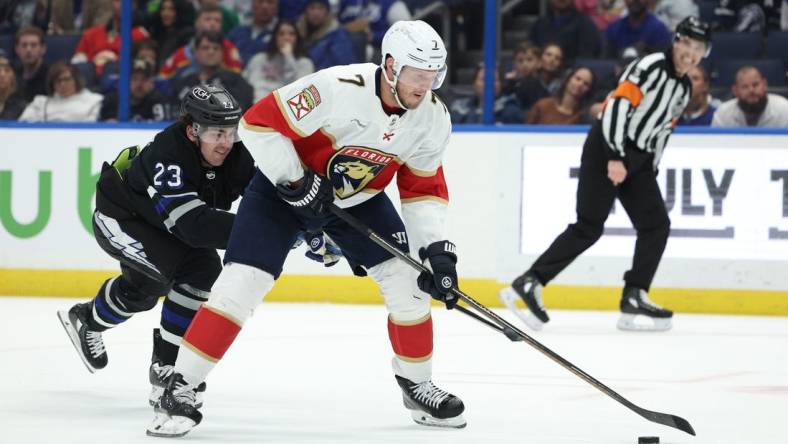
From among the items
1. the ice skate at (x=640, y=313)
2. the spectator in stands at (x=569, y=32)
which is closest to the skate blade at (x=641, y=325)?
the ice skate at (x=640, y=313)

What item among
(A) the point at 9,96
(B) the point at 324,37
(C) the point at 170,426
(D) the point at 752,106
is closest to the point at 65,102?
(A) the point at 9,96

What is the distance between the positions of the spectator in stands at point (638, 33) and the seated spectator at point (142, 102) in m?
2.43

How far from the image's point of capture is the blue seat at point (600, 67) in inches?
278

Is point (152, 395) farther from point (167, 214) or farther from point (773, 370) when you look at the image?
point (773, 370)

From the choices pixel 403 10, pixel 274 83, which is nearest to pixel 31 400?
pixel 274 83

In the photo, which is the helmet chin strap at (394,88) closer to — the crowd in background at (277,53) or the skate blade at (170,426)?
the skate blade at (170,426)

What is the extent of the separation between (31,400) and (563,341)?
245 centimetres

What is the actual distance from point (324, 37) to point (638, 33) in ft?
5.73

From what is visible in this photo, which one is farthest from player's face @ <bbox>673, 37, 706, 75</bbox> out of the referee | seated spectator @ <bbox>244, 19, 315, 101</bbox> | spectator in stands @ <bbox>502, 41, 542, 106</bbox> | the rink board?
seated spectator @ <bbox>244, 19, 315, 101</bbox>

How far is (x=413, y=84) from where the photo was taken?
134 inches

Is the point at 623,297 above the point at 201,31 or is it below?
below

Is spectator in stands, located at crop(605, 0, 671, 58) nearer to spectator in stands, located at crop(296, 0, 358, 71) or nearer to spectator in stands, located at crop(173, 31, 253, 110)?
spectator in stands, located at crop(296, 0, 358, 71)

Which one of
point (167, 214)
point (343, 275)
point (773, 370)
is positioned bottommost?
point (343, 275)

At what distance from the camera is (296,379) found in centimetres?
452
